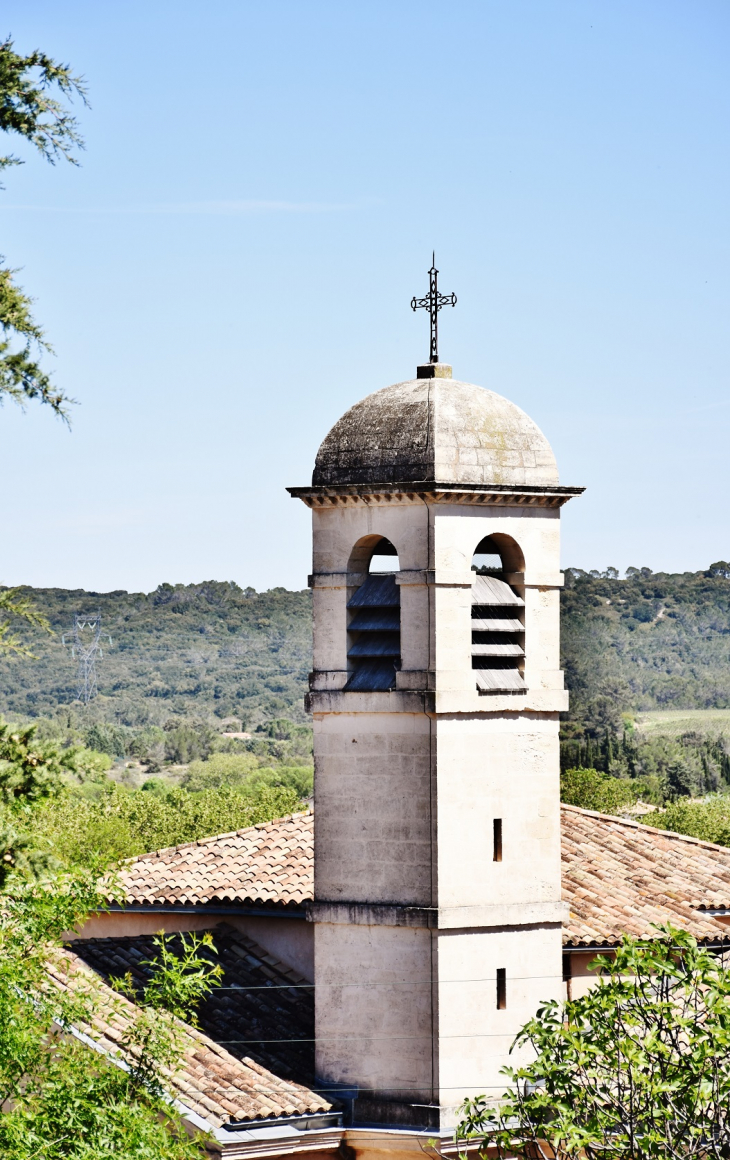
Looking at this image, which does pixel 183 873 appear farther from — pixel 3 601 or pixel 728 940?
pixel 728 940

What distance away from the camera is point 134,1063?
15586 mm

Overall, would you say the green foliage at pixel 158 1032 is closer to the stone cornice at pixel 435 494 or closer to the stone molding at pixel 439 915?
the stone molding at pixel 439 915

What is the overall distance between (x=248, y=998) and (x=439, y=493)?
595 centimetres

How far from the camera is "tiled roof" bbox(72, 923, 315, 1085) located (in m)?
17.6

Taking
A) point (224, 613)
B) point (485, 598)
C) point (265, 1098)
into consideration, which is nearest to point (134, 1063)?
point (265, 1098)

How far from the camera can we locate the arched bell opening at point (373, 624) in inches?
693

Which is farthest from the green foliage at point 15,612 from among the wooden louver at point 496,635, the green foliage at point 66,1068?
the wooden louver at point 496,635

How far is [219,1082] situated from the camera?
54.9ft

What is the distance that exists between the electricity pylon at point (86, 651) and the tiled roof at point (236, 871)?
100 m

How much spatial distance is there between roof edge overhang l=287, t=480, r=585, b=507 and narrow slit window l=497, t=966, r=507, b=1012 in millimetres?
4690

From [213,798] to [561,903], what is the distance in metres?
30.8

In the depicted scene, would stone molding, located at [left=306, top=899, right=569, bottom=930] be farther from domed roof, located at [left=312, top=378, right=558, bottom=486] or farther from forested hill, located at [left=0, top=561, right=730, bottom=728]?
forested hill, located at [left=0, top=561, right=730, bottom=728]

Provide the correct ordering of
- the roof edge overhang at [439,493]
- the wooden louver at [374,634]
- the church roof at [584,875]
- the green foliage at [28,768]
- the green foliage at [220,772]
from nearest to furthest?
the green foliage at [28,768] < the roof edge overhang at [439,493] < the wooden louver at [374,634] < the church roof at [584,875] < the green foliage at [220,772]

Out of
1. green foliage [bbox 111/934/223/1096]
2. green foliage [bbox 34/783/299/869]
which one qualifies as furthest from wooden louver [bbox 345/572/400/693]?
green foliage [bbox 34/783/299/869]
